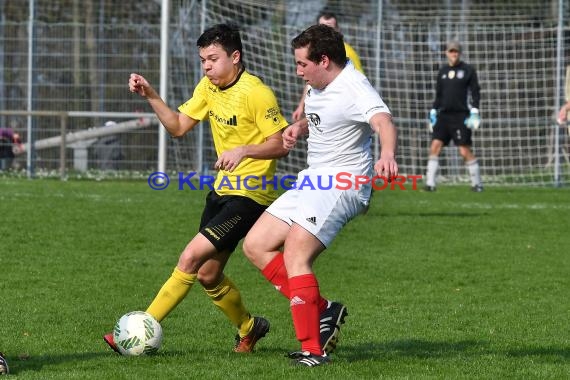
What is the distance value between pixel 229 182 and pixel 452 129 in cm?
1124

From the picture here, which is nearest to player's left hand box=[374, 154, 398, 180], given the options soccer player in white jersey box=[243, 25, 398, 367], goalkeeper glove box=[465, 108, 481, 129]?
soccer player in white jersey box=[243, 25, 398, 367]

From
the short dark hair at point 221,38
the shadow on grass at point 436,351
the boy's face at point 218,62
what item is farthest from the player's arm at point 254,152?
the shadow on grass at point 436,351

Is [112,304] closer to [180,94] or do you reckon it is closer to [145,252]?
[145,252]

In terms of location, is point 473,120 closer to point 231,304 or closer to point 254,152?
point 231,304

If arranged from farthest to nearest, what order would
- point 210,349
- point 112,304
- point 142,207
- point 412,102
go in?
point 412,102 < point 142,207 < point 112,304 < point 210,349

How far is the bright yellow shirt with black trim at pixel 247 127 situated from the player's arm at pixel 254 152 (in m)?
0.10

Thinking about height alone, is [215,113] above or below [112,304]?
above

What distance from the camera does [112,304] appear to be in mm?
8328

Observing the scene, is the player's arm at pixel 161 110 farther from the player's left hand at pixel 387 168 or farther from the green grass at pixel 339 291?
the player's left hand at pixel 387 168

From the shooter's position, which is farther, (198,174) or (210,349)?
(198,174)

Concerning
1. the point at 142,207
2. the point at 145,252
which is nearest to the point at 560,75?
the point at 142,207

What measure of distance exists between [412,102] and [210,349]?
48.7 feet

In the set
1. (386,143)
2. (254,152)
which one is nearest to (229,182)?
(254,152)

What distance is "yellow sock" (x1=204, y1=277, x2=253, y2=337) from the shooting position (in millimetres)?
6688
